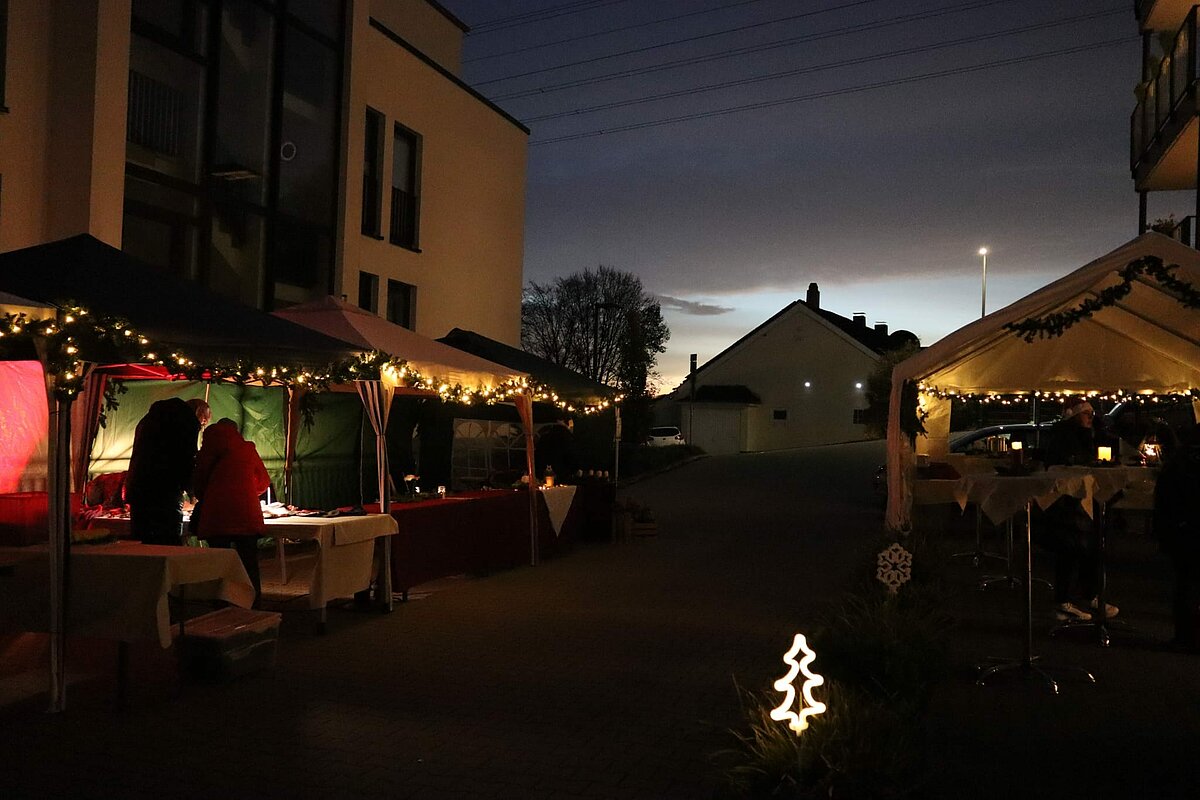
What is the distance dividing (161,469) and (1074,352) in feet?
40.6

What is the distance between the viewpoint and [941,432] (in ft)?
54.9

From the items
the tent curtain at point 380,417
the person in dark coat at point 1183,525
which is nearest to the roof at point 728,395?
the tent curtain at point 380,417

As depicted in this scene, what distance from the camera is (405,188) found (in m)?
19.0

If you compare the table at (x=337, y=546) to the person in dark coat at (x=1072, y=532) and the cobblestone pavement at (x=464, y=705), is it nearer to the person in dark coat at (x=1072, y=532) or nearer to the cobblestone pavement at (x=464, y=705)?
the cobblestone pavement at (x=464, y=705)

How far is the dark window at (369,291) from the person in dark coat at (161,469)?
377 inches

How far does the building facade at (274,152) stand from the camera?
11250 mm

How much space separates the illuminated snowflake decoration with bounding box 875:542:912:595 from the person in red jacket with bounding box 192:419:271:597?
16.4 feet

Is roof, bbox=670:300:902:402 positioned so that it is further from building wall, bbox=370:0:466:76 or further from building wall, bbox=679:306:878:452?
building wall, bbox=370:0:466:76

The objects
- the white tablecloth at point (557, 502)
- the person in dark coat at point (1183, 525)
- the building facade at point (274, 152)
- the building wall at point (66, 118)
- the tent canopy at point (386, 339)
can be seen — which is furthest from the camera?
the white tablecloth at point (557, 502)

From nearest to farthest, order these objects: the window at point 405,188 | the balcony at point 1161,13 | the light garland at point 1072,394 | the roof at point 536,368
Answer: the light garland at point 1072,394 < the roof at point 536,368 < the balcony at point 1161,13 < the window at point 405,188

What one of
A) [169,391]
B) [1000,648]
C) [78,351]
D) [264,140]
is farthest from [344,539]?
[264,140]

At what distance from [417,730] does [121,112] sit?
890cm

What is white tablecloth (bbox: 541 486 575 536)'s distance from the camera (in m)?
13.9

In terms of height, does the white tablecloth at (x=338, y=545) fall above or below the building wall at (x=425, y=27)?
below
